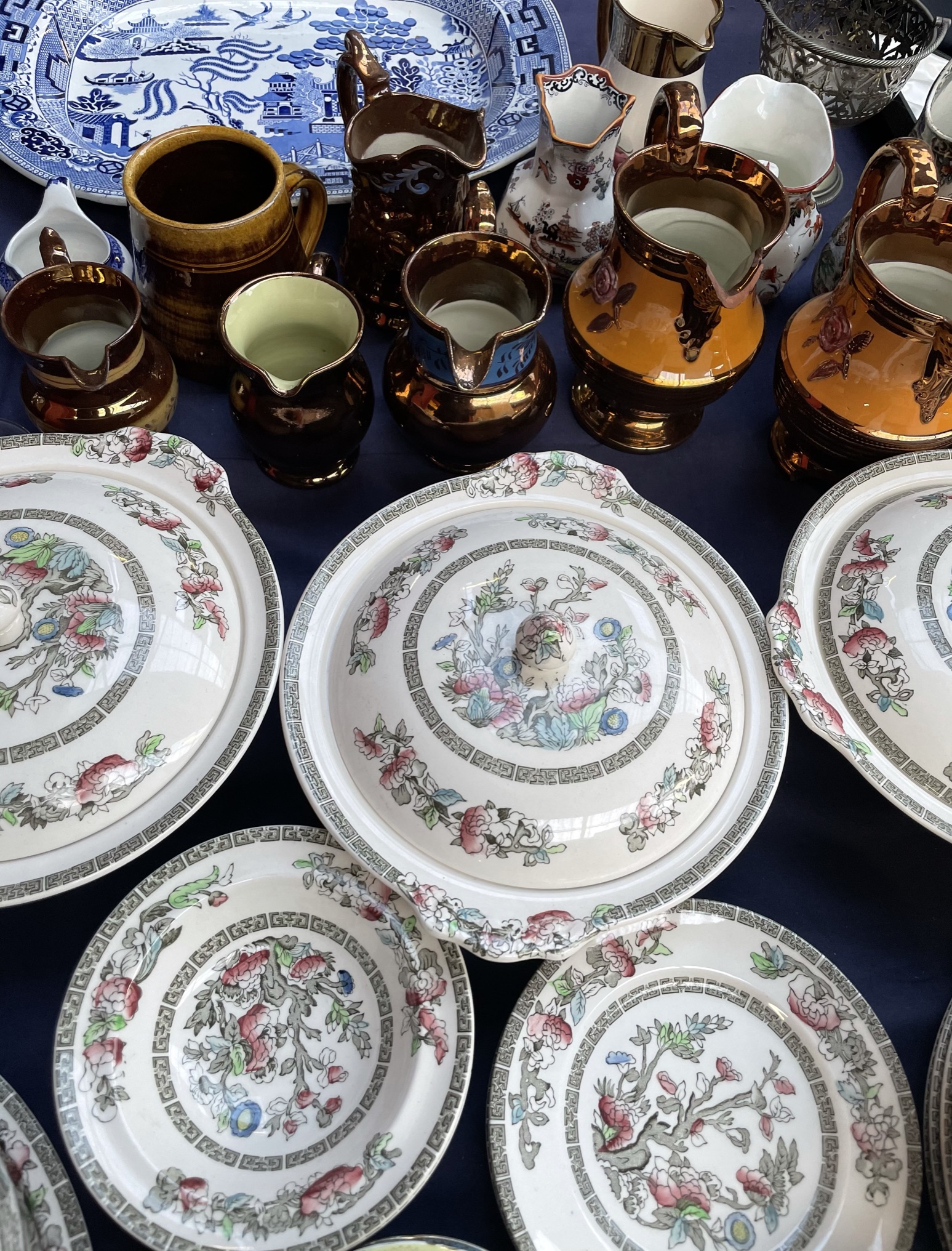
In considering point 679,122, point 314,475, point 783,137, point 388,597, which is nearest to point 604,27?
point 783,137

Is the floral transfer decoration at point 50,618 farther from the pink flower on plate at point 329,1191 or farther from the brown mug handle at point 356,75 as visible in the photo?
the brown mug handle at point 356,75

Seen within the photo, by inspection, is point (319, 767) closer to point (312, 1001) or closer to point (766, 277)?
point (312, 1001)

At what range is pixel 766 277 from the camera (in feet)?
4.25

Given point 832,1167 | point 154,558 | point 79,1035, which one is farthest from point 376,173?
point 832,1167

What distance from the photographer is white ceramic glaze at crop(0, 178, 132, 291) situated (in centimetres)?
120

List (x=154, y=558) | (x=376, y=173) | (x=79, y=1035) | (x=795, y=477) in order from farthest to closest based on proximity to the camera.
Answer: (x=795, y=477)
(x=376, y=173)
(x=154, y=558)
(x=79, y=1035)

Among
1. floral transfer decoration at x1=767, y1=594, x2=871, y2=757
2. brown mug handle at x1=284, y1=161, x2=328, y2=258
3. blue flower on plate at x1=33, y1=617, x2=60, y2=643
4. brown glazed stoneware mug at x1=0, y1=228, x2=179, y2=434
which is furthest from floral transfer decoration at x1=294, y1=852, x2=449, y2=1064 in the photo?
brown mug handle at x1=284, y1=161, x2=328, y2=258

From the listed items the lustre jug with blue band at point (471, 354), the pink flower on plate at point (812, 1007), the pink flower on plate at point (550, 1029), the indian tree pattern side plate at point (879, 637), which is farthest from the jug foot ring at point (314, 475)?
the pink flower on plate at point (812, 1007)

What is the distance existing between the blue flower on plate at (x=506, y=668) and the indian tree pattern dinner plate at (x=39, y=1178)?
57cm

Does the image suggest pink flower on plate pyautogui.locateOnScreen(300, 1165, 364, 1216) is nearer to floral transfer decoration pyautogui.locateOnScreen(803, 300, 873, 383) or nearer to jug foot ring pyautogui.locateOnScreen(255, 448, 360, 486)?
jug foot ring pyautogui.locateOnScreen(255, 448, 360, 486)

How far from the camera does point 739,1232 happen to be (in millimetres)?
821

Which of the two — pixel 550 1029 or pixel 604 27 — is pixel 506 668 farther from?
pixel 604 27

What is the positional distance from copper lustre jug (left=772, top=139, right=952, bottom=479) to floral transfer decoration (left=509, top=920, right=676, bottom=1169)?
0.62 m

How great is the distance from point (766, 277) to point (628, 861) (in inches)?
35.2
